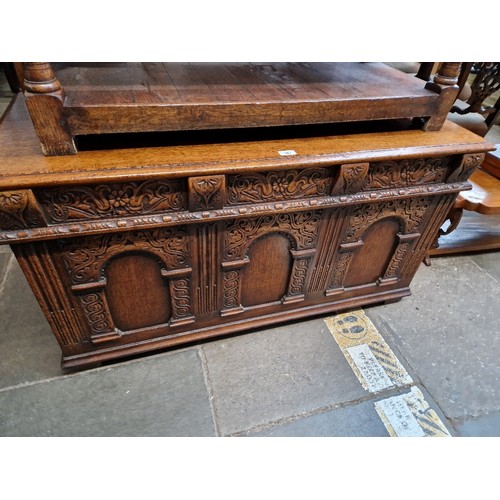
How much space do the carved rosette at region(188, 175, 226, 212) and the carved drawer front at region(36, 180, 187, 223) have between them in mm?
36

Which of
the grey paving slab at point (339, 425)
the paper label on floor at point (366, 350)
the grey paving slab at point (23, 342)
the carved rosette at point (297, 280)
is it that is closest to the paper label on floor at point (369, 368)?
the paper label on floor at point (366, 350)

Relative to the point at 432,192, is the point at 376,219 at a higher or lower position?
lower

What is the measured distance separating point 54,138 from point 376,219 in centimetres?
125

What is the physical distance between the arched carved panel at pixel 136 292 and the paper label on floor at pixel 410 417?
1.06 m

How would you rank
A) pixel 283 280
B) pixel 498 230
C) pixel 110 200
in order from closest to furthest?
1. pixel 110 200
2. pixel 283 280
3. pixel 498 230

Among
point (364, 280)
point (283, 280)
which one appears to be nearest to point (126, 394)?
point (283, 280)

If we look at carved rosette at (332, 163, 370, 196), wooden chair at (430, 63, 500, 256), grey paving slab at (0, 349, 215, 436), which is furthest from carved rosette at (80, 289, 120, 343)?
wooden chair at (430, 63, 500, 256)

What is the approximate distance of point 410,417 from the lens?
5.01ft

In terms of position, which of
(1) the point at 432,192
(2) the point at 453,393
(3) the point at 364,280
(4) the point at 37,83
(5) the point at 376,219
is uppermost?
(4) the point at 37,83

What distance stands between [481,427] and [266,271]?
117 centimetres

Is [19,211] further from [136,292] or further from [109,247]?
[136,292]

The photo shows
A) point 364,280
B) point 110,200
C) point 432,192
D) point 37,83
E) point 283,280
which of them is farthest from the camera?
point 364,280

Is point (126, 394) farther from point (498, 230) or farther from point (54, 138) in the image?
point (498, 230)

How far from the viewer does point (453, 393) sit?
1.64 meters
